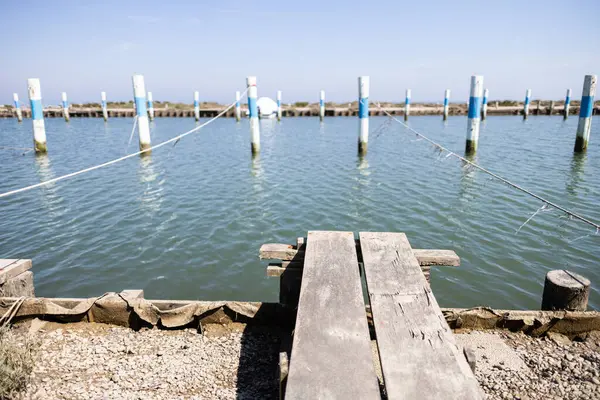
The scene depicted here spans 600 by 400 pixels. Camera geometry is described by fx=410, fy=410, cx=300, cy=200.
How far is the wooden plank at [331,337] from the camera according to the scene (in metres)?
2.44

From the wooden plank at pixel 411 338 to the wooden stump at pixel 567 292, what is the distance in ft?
5.90

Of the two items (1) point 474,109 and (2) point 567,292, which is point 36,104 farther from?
(2) point 567,292

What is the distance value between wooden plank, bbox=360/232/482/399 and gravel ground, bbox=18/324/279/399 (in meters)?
1.32

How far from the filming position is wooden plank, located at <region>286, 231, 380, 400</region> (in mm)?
2443

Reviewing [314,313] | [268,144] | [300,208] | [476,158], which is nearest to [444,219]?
[300,208]

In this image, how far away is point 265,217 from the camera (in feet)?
32.6

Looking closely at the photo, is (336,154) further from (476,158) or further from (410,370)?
(410,370)

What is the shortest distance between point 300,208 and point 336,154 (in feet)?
31.6

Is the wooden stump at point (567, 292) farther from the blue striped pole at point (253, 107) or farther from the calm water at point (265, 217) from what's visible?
the blue striped pole at point (253, 107)

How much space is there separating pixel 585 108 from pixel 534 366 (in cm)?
1741

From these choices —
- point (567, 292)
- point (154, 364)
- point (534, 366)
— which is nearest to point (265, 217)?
point (154, 364)

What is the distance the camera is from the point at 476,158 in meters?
18.0

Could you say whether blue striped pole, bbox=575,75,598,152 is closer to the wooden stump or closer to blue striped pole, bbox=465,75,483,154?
blue striped pole, bbox=465,75,483,154

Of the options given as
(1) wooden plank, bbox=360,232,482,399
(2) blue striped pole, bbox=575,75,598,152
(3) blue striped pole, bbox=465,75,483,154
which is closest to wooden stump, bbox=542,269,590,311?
(1) wooden plank, bbox=360,232,482,399
